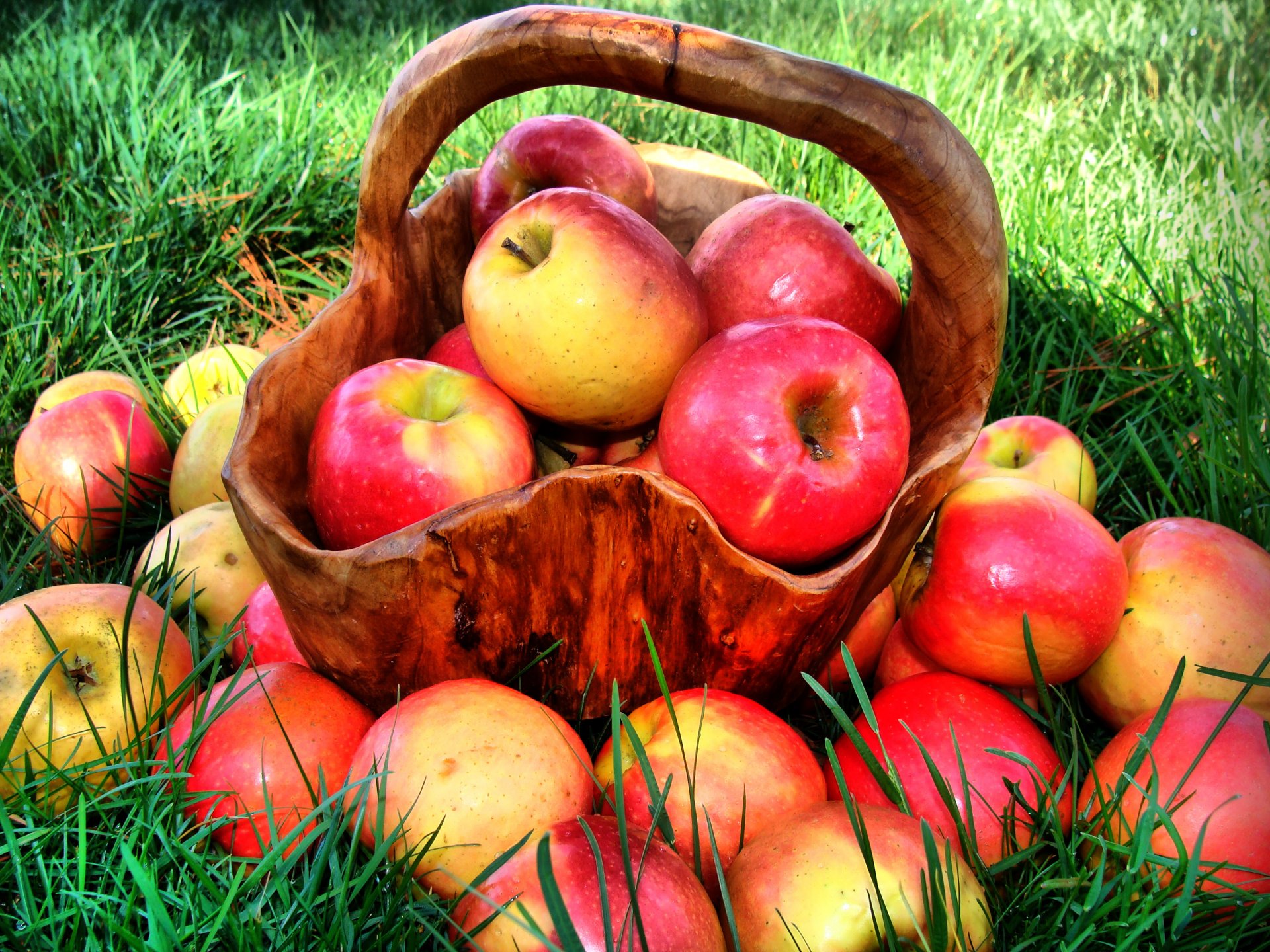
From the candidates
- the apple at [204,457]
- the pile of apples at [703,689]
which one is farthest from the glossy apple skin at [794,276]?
the apple at [204,457]

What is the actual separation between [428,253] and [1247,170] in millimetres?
2767

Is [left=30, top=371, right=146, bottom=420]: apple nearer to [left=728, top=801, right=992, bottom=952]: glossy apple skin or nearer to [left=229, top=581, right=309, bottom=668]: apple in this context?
[left=229, top=581, right=309, bottom=668]: apple

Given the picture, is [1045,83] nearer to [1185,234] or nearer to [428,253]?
[1185,234]

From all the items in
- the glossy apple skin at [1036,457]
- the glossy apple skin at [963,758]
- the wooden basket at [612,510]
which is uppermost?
the wooden basket at [612,510]

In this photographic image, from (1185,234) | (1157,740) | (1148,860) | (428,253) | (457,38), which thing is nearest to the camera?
(1148,860)

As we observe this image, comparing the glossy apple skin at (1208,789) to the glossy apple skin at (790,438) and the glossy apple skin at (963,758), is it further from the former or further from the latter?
the glossy apple skin at (790,438)

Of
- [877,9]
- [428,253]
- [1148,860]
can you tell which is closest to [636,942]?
[1148,860]

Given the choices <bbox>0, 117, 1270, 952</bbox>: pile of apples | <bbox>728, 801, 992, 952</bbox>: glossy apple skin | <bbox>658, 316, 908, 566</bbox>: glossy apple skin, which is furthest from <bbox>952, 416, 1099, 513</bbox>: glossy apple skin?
<bbox>728, 801, 992, 952</bbox>: glossy apple skin

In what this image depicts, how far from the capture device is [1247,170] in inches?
123

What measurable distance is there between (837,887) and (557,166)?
1463 millimetres

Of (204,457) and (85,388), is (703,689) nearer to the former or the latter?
(204,457)

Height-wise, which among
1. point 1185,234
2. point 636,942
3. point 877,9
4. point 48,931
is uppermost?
point 877,9

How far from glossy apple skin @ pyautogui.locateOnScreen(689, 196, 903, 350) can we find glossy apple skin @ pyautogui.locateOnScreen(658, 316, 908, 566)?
0.23 meters

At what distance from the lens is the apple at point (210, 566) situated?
170 centimetres
